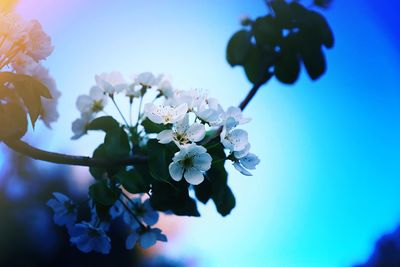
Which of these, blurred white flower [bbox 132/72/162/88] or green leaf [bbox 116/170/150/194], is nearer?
green leaf [bbox 116/170/150/194]

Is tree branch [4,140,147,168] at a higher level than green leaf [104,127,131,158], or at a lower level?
lower

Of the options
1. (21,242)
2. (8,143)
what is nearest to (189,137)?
(8,143)

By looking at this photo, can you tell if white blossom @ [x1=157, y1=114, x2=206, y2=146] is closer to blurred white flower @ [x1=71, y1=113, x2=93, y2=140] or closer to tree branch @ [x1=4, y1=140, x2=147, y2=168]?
tree branch @ [x1=4, y1=140, x2=147, y2=168]

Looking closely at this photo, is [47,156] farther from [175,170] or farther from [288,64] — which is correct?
[288,64]

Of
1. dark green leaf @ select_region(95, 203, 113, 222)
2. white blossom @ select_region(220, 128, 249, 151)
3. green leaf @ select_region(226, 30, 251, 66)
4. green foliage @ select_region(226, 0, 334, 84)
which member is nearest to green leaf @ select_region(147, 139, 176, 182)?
white blossom @ select_region(220, 128, 249, 151)

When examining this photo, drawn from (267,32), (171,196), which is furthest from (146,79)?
(267,32)

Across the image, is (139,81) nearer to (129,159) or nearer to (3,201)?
(129,159)
